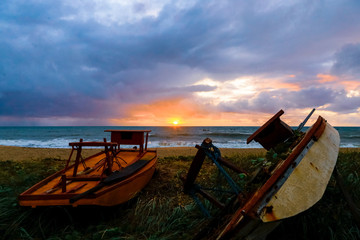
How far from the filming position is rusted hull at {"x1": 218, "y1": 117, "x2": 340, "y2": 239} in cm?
207

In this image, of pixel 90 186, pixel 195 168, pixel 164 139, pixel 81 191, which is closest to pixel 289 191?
pixel 195 168

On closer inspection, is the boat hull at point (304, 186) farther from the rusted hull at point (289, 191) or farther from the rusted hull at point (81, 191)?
the rusted hull at point (81, 191)

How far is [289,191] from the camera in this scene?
7.36ft

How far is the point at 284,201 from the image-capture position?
7.03 ft

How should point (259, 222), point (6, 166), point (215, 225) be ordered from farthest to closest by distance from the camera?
point (6, 166) < point (215, 225) < point (259, 222)

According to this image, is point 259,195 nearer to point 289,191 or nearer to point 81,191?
point 289,191

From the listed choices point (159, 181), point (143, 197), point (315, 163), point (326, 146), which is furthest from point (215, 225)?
point (159, 181)

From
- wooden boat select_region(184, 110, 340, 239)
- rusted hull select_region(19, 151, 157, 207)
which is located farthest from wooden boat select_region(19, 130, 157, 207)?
wooden boat select_region(184, 110, 340, 239)

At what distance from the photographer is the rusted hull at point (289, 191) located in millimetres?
2066

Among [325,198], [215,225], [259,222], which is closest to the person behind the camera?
[259,222]

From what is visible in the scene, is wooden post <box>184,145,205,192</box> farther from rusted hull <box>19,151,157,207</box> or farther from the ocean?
the ocean

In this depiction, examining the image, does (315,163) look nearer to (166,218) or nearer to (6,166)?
(166,218)

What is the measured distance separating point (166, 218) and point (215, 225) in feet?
5.04

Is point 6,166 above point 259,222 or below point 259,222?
below
